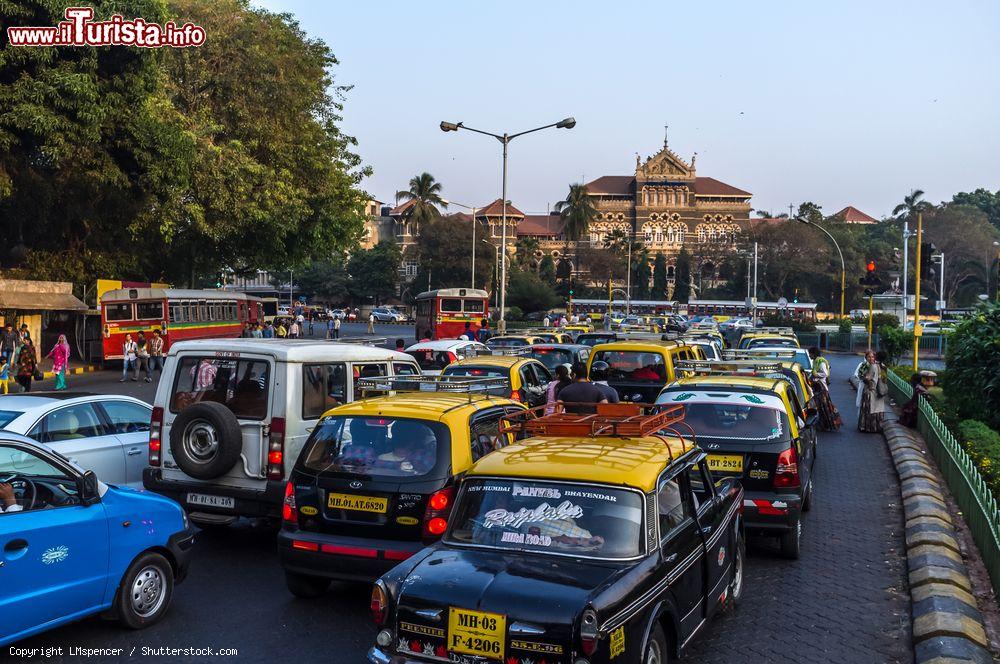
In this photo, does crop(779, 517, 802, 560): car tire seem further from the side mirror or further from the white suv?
the side mirror

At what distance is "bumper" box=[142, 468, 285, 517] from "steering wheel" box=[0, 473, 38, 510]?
7.43 ft

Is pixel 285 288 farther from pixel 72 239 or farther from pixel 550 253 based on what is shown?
pixel 72 239

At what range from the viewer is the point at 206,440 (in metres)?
7.73

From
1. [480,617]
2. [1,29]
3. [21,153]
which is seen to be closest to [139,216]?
[21,153]

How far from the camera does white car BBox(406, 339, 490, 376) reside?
18812 mm

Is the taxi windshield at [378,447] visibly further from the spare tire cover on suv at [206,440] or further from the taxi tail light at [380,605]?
the taxi tail light at [380,605]

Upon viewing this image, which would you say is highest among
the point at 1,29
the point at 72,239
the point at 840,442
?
the point at 1,29

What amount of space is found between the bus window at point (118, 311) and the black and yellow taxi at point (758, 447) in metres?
25.2

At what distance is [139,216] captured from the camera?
2756cm

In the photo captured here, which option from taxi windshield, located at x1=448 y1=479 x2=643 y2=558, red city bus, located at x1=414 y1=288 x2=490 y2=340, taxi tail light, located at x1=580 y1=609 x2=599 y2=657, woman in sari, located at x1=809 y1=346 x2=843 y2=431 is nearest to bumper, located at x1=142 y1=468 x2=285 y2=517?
taxi windshield, located at x1=448 y1=479 x2=643 y2=558

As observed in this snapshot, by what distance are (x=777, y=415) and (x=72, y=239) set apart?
1148 inches

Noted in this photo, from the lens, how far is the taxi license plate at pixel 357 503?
251 inches

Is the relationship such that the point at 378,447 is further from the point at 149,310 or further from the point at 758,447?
the point at 149,310

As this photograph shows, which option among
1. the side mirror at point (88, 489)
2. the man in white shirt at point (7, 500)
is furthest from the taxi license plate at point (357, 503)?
the man in white shirt at point (7, 500)
